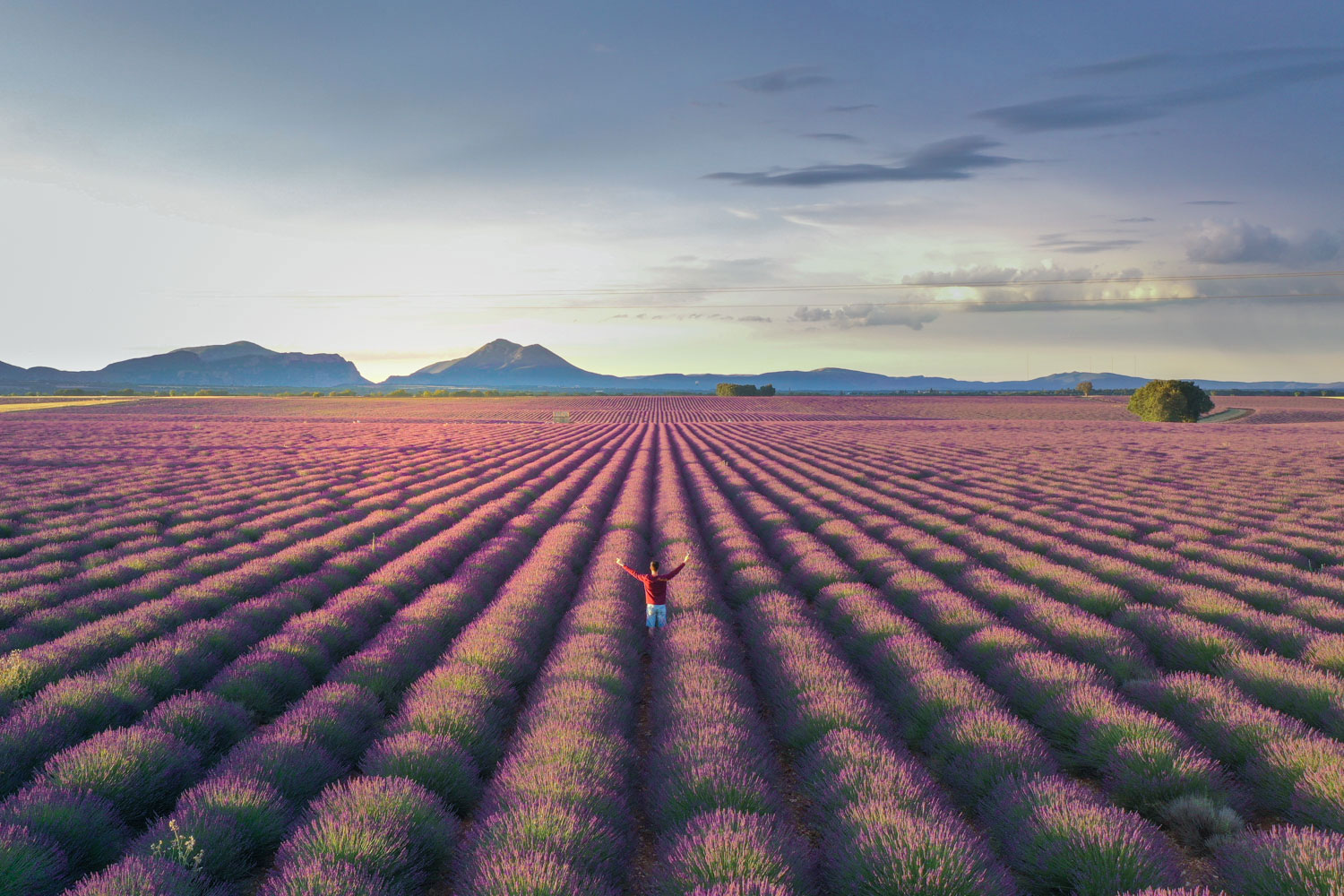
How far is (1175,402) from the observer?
213 feet

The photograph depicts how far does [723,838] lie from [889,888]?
2.52ft

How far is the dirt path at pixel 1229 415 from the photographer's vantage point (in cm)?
6875

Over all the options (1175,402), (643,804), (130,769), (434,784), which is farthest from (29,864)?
(1175,402)

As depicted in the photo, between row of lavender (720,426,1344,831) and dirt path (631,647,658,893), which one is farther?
row of lavender (720,426,1344,831)

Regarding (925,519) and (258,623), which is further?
(925,519)

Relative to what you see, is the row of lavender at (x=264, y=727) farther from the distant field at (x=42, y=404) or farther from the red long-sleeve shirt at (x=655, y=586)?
the distant field at (x=42, y=404)

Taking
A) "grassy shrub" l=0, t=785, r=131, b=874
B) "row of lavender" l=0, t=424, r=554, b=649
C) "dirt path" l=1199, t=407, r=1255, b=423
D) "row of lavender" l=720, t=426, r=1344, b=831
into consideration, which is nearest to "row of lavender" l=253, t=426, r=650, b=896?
"grassy shrub" l=0, t=785, r=131, b=874

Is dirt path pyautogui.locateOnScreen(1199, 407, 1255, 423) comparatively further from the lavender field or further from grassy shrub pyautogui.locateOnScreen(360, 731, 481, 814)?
grassy shrub pyautogui.locateOnScreen(360, 731, 481, 814)

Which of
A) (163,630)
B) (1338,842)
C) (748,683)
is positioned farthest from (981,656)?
(163,630)

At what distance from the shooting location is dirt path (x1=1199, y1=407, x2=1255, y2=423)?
226 feet

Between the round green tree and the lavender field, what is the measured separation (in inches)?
2398

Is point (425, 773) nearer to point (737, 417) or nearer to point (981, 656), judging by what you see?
point (981, 656)

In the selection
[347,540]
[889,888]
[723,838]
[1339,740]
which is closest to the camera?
[889,888]

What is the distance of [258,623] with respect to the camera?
744 centimetres
